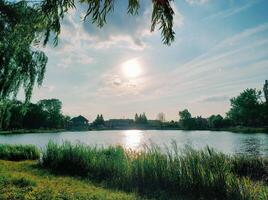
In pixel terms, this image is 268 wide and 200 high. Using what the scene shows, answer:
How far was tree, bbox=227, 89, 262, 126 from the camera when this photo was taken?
326 feet

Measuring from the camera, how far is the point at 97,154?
17.8 m

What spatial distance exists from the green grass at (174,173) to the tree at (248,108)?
Result: 87898 millimetres

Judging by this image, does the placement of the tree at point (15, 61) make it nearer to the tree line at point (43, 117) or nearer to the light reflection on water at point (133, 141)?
the light reflection on water at point (133, 141)

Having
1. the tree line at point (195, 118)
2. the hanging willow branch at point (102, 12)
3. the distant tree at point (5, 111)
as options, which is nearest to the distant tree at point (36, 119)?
the tree line at point (195, 118)

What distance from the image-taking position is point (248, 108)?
101188 mm

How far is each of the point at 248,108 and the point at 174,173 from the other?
96558mm

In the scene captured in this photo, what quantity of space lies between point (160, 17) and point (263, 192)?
20.9 ft

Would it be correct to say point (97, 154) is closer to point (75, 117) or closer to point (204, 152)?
point (204, 152)

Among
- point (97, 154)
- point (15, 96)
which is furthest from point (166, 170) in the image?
point (15, 96)

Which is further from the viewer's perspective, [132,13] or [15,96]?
[15,96]

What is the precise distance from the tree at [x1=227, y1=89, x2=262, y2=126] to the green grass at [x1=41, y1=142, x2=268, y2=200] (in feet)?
288

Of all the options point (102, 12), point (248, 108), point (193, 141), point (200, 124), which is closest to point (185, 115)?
point (200, 124)

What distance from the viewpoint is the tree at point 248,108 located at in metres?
99.2

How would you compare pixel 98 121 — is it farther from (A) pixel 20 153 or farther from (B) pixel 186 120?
(A) pixel 20 153
